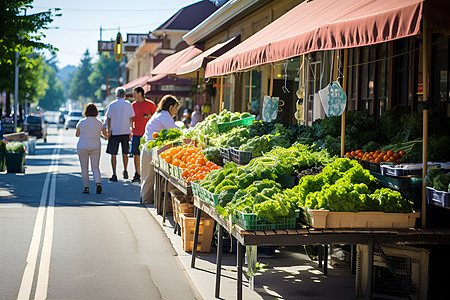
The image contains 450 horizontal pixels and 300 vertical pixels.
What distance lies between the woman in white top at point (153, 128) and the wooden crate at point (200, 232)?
416 cm

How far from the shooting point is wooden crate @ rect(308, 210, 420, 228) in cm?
553

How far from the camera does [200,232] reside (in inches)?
330

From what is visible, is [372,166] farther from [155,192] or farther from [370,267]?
[155,192]

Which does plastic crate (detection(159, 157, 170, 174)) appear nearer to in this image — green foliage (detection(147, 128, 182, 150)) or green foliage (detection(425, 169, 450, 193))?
green foliage (detection(147, 128, 182, 150))

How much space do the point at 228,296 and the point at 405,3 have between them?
10.6ft

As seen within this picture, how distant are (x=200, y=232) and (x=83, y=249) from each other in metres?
1.55

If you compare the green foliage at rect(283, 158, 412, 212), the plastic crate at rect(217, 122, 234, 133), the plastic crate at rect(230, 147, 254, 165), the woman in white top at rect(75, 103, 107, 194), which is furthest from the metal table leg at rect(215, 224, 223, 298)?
the woman in white top at rect(75, 103, 107, 194)

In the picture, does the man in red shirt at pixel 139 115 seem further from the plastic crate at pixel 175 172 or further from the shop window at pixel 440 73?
the shop window at pixel 440 73

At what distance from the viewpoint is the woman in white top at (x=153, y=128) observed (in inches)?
492

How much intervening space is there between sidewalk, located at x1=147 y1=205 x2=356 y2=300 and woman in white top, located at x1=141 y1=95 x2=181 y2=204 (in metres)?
4.00

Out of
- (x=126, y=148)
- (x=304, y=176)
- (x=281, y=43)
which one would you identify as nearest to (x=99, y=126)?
(x=126, y=148)

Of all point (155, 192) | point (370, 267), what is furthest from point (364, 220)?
point (155, 192)

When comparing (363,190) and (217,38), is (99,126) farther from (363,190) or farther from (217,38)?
(217,38)

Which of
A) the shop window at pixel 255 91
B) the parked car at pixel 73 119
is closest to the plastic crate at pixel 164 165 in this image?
the shop window at pixel 255 91
